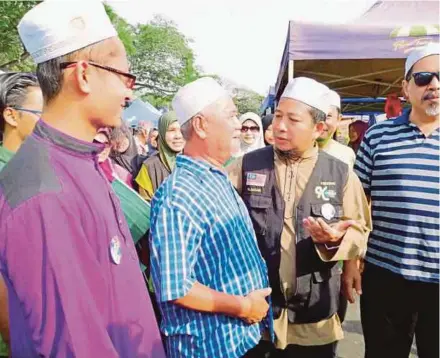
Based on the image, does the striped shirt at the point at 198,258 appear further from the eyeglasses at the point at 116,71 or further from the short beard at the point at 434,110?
the short beard at the point at 434,110

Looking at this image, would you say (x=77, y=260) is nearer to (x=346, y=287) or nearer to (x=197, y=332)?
(x=197, y=332)

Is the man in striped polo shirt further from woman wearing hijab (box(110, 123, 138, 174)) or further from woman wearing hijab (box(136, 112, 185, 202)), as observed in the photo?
woman wearing hijab (box(110, 123, 138, 174))

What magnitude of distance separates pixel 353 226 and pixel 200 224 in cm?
85

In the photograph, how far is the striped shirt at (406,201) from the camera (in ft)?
6.98

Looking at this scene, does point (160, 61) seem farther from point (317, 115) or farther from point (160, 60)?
point (317, 115)

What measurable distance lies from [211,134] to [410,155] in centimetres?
107

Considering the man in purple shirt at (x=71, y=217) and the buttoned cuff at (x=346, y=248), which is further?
the buttoned cuff at (x=346, y=248)

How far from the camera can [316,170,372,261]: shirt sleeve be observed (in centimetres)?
201

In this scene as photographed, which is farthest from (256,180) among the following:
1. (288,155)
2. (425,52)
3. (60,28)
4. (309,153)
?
(60,28)

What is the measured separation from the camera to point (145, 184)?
3717 millimetres

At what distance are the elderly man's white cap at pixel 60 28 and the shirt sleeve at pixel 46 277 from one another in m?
0.43

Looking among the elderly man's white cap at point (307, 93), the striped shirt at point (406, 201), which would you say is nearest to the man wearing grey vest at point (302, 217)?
the elderly man's white cap at point (307, 93)

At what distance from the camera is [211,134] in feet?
5.90

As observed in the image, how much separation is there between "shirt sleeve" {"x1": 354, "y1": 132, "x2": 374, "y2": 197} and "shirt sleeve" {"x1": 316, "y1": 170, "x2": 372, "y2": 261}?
17 cm
